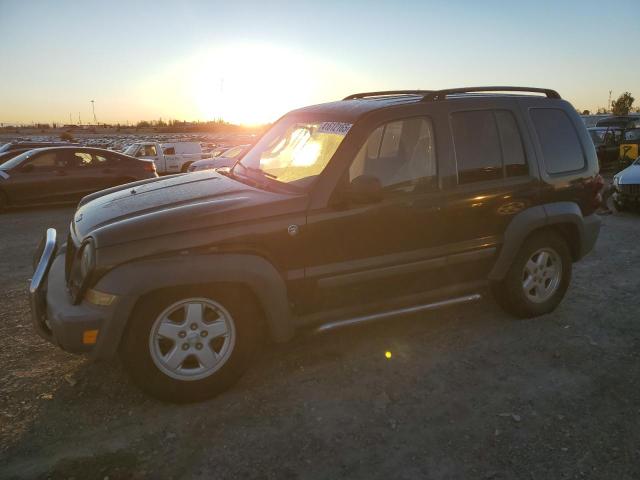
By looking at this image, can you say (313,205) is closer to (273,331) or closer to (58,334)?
(273,331)

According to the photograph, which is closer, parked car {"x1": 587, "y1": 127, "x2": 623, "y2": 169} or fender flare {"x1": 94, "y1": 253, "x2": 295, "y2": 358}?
fender flare {"x1": 94, "y1": 253, "x2": 295, "y2": 358}

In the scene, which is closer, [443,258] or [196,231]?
[196,231]

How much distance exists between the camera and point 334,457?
272 cm

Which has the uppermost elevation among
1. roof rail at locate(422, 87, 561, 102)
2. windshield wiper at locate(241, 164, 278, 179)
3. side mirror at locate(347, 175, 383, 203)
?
roof rail at locate(422, 87, 561, 102)

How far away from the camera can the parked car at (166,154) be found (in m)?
19.2

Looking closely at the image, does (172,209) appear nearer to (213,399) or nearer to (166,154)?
(213,399)

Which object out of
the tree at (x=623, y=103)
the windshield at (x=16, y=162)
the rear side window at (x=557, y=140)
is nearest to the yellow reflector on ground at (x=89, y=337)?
the rear side window at (x=557, y=140)

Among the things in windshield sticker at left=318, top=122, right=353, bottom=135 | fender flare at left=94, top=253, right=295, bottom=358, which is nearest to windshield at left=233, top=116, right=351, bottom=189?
windshield sticker at left=318, top=122, right=353, bottom=135

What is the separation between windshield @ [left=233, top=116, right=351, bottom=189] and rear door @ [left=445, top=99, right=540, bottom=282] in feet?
3.17

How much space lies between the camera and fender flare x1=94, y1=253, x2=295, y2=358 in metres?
2.86

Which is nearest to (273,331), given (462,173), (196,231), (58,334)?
(196,231)

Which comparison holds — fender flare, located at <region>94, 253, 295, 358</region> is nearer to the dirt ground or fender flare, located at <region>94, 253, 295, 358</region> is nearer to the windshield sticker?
the dirt ground

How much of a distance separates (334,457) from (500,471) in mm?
882

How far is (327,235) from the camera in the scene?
3.35m
